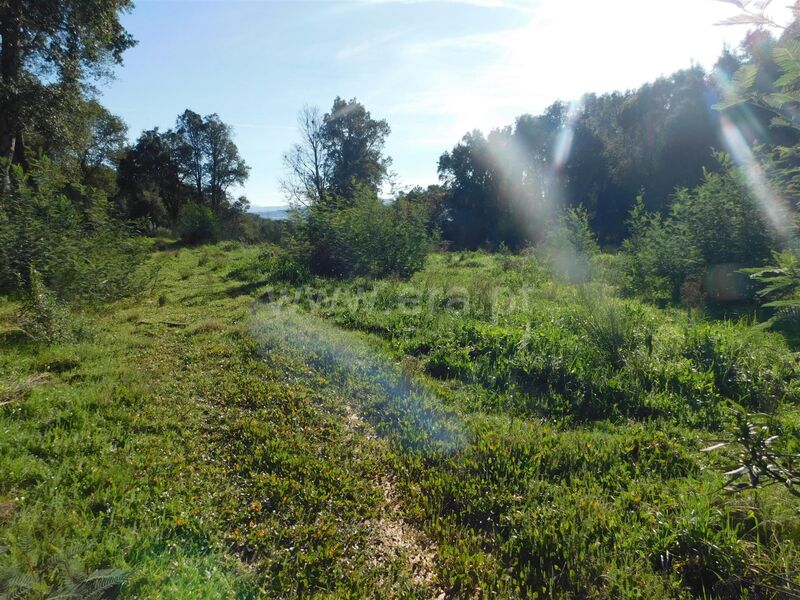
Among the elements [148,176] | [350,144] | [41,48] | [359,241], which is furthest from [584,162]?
[148,176]

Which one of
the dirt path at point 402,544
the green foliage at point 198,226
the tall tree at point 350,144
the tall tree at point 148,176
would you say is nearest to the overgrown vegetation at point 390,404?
the dirt path at point 402,544

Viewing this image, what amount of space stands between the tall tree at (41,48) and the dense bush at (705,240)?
14648mm

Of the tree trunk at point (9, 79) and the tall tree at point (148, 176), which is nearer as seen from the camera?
the tree trunk at point (9, 79)

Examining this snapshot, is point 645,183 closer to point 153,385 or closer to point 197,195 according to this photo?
point 153,385

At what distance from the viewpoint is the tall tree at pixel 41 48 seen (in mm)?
9961

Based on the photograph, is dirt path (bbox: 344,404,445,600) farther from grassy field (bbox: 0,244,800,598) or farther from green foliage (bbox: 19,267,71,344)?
green foliage (bbox: 19,267,71,344)

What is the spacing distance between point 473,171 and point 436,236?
17.0 m

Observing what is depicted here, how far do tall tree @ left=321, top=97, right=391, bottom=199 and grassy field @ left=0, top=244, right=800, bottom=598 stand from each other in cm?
2157

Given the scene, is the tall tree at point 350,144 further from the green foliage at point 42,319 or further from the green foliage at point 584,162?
the green foliage at point 42,319

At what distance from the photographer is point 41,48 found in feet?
35.5

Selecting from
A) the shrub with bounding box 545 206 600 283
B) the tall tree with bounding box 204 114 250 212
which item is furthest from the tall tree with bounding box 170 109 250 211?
the shrub with bounding box 545 206 600 283

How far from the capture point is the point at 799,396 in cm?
427

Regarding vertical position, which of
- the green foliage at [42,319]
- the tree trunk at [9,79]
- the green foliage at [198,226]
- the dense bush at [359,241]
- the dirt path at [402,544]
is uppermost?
the tree trunk at [9,79]

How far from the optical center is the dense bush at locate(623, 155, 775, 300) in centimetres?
865
